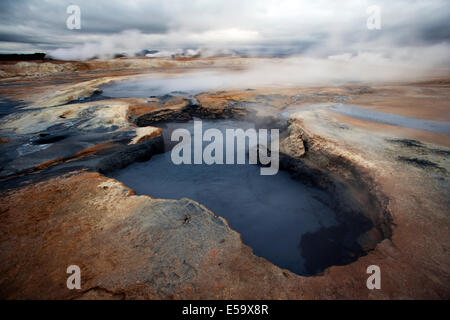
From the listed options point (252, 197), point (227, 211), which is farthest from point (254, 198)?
point (227, 211)

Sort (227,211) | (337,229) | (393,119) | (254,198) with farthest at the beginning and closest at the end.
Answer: (393,119) < (254,198) < (227,211) < (337,229)

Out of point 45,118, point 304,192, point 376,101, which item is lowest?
point 304,192

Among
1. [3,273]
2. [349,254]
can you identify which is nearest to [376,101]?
[349,254]

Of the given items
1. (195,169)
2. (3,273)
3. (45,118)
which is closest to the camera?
(3,273)

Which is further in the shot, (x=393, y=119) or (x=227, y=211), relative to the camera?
(x=393, y=119)

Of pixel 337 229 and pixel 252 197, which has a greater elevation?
pixel 252 197

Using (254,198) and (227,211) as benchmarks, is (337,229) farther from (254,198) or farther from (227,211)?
(227,211)

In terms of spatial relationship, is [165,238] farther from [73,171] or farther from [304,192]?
[304,192]

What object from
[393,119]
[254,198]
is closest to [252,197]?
[254,198]
